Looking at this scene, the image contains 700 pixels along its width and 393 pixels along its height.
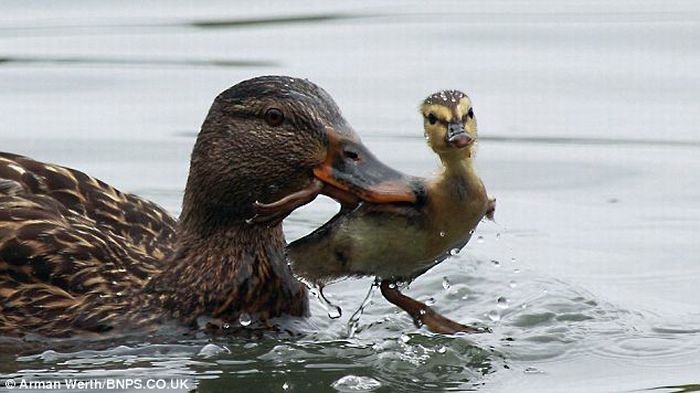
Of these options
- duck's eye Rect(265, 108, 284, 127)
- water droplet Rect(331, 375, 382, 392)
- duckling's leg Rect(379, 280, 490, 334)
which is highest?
duck's eye Rect(265, 108, 284, 127)

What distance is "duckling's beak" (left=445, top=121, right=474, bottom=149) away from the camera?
896cm

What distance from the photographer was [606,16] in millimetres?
18906

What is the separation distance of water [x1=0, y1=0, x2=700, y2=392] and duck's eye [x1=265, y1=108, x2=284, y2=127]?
1142mm

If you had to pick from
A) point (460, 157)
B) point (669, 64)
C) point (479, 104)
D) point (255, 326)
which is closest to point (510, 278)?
point (255, 326)

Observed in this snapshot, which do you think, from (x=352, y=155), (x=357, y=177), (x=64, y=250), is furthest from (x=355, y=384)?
(x=64, y=250)

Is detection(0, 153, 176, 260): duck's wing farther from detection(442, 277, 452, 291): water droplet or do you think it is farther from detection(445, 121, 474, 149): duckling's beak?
detection(445, 121, 474, 149): duckling's beak

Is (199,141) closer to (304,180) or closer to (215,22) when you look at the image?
(304,180)

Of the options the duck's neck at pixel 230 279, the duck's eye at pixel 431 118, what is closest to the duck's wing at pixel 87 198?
the duck's neck at pixel 230 279

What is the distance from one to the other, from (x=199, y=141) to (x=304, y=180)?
28.9 inches

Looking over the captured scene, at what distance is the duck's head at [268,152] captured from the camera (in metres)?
9.80

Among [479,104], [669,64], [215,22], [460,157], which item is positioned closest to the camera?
[460,157]

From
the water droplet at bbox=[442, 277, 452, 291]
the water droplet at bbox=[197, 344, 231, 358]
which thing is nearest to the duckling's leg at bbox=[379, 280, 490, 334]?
the water droplet at bbox=[197, 344, 231, 358]

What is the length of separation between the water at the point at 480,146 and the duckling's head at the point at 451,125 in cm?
119

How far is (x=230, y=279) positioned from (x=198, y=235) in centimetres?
30
